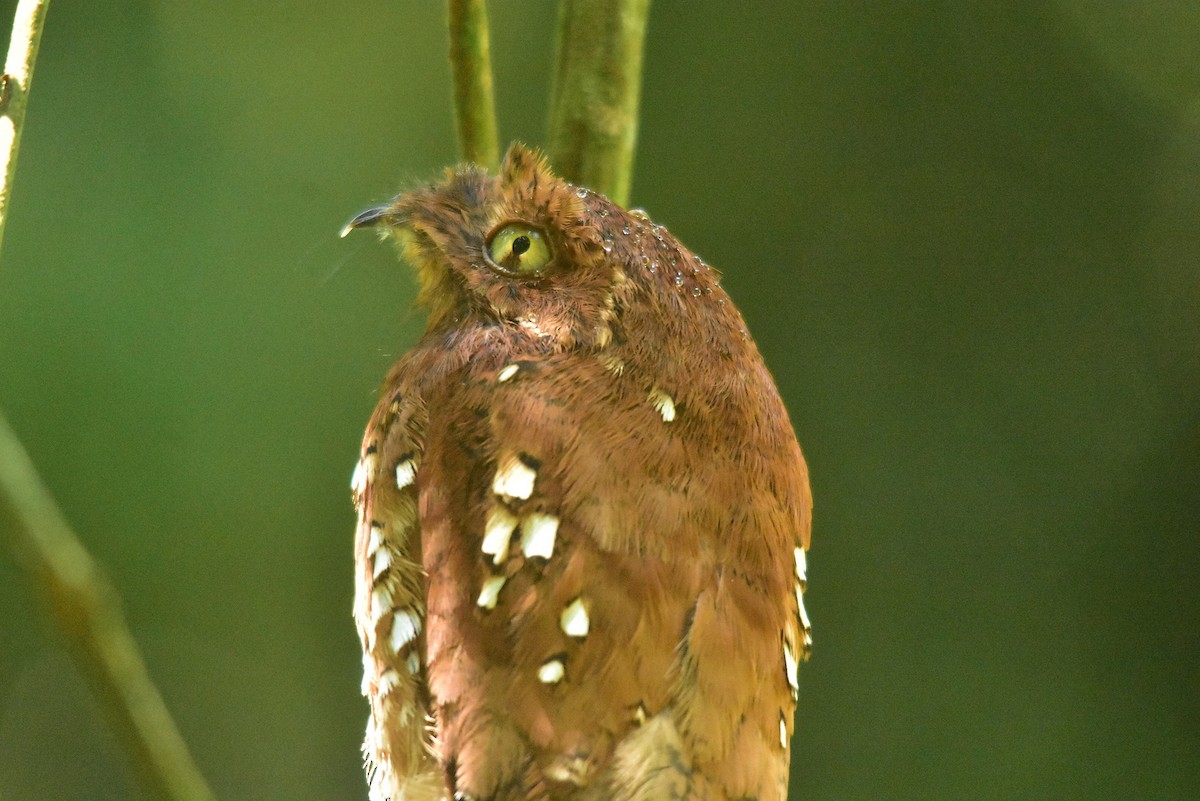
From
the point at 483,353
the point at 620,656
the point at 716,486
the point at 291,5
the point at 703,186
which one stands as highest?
the point at 291,5

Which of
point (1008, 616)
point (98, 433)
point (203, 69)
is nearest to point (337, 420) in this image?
point (98, 433)

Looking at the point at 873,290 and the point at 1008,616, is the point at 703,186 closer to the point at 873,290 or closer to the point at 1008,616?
the point at 873,290

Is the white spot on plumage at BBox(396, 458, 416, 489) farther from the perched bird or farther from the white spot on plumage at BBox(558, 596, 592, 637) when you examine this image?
the white spot on plumage at BBox(558, 596, 592, 637)

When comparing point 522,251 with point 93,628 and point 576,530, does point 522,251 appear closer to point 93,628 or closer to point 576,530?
point 576,530

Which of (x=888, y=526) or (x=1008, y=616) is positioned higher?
(x=888, y=526)

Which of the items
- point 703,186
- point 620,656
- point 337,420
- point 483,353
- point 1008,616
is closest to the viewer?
point 620,656

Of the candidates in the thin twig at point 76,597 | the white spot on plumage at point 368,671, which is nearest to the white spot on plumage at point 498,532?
the white spot on plumage at point 368,671
